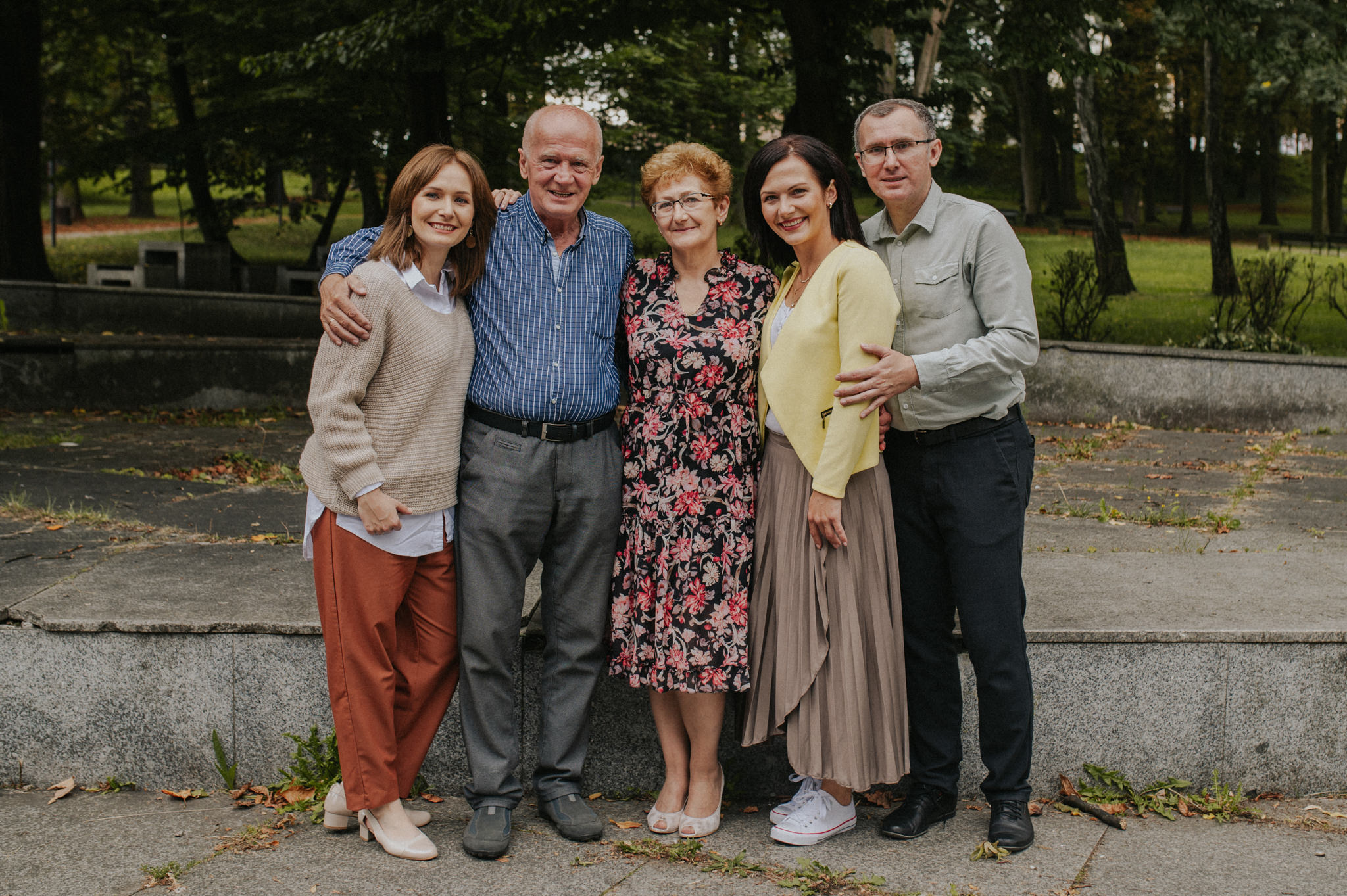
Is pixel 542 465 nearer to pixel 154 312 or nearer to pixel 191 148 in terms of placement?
pixel 154 312

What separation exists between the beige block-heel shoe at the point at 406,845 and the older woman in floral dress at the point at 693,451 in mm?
756

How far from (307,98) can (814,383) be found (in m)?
15.0

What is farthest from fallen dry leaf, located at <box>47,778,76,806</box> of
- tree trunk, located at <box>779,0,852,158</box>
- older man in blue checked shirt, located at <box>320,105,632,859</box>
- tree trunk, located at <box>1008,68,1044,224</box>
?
tree trunk, located at <box>1008,68,1044,224</box>

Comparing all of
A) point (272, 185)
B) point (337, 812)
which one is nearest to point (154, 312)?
point (272, 185)

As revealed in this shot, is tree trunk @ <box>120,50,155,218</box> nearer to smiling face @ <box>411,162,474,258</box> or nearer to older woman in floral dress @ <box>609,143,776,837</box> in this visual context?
smiling face @ <box>411,162,474,258</box>

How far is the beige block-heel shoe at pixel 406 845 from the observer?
126 inches

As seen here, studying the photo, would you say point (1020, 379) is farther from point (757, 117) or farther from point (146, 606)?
point (757, 117)

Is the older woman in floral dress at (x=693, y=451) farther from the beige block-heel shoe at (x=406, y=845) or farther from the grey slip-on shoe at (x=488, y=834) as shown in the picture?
the beige block-heel shoe at (x=406, y=845)

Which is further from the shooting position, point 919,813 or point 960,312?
point 919,813

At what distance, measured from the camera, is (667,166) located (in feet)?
10.5

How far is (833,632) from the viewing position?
321 centimetres

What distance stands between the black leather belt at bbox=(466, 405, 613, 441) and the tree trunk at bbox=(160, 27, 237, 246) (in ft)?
50.6

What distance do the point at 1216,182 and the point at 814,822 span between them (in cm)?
1711

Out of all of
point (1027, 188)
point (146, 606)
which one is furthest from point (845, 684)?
point (1027, 188)
